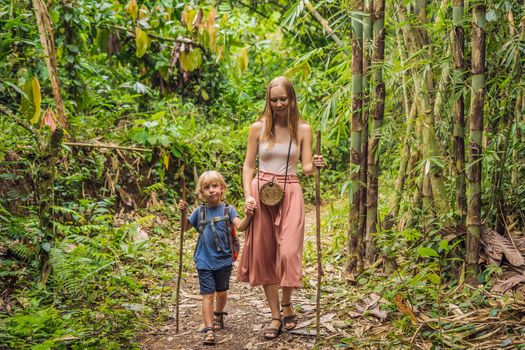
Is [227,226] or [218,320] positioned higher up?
[227,226]

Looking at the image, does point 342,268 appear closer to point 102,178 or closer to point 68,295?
point 68,295

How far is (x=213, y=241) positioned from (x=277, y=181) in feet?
2.00

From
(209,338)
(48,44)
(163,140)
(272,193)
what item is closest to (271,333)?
(209,338)

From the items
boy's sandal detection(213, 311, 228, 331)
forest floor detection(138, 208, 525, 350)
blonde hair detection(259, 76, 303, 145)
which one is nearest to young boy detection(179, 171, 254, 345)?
boy's sandal detection(213, 311, 228, 331)

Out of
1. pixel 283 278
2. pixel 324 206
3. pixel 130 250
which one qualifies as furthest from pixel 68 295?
pixel 324 206

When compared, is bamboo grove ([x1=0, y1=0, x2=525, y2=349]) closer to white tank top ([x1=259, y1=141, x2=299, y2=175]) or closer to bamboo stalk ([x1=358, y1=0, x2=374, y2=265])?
bamboo stalk ([x1=358, y1=0, x2=374, y2=265])

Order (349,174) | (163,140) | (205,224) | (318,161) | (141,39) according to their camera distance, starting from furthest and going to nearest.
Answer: (163,140) → (141,39) → (349,174) → (205,224) → (318,161)

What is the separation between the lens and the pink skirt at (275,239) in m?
3.61

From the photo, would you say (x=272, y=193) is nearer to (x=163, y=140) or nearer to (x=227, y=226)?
(x=227, y=226)

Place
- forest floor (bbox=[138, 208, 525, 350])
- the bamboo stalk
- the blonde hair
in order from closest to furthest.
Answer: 1. forest floor (bbox=[138, 208, 525, 350])
2. the blonde hair
3. the bamboo stalk

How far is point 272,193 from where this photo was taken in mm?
3672

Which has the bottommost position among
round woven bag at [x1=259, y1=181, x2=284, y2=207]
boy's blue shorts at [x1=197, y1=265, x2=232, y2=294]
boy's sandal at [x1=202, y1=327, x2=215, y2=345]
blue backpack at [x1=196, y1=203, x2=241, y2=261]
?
boy's sandal at [x1=202, y1=327, x2=215, y2=345]

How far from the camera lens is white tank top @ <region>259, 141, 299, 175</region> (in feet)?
12.2

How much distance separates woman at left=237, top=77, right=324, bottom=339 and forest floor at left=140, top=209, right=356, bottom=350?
0.12 metres
